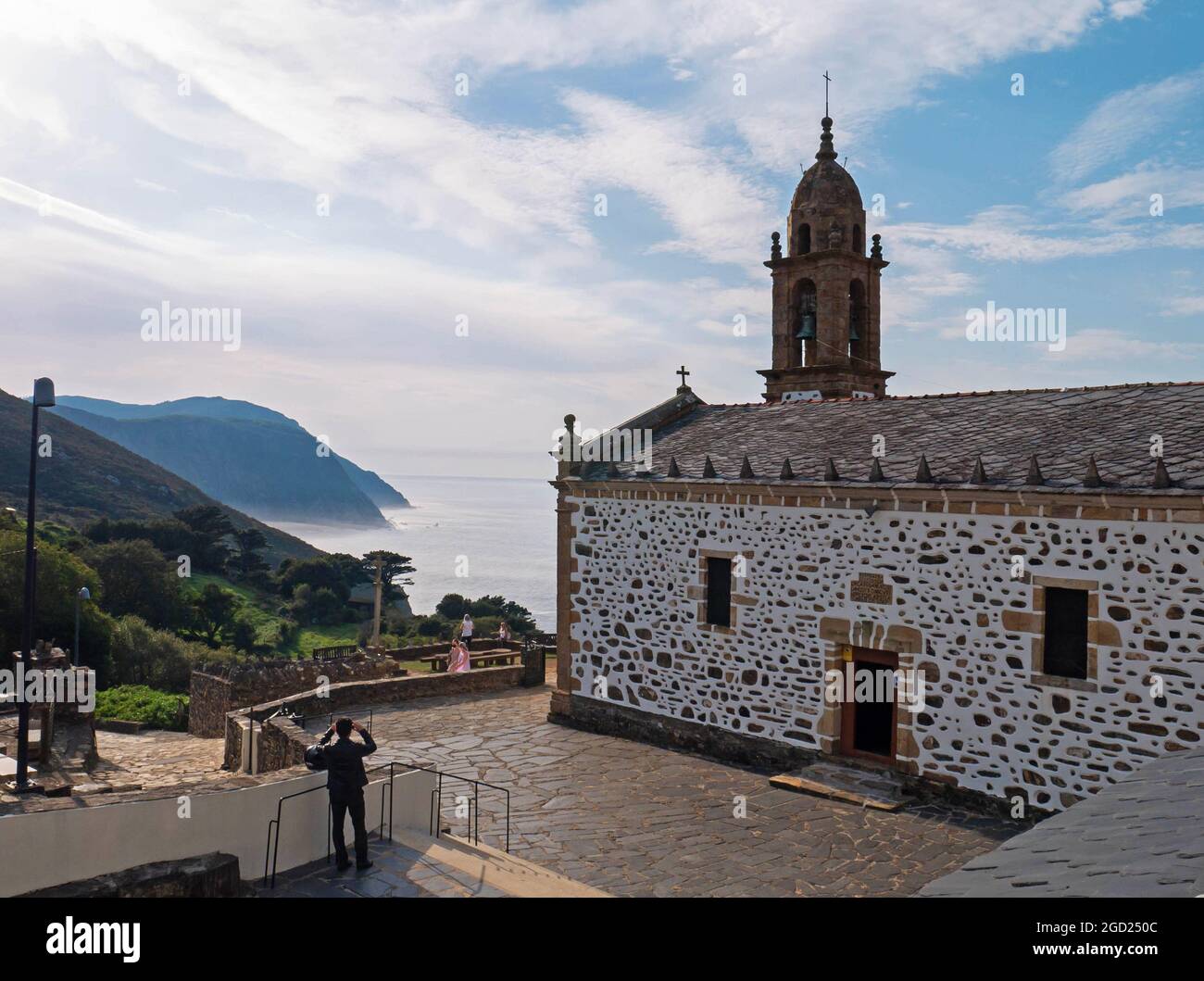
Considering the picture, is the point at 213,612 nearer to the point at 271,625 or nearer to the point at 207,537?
the point at 271,625

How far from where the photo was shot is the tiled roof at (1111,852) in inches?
141

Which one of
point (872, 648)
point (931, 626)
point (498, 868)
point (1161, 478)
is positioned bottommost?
point (498, 868)

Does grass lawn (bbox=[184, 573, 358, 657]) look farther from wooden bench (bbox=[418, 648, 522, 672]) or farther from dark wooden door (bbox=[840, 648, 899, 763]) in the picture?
dark wooden door (bbox=[840, 648, 899, 763])

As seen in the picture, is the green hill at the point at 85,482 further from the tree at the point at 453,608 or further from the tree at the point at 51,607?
the tree at the point at 453,608

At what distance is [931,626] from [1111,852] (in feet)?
29.6

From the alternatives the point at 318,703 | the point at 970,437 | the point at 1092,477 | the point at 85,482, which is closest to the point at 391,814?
the point at 1092,477

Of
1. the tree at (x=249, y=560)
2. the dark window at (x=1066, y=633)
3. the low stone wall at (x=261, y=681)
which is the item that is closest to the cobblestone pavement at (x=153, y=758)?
the low stone wall at (x=261, y=681)

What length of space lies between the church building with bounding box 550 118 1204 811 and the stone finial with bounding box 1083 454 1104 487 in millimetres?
50

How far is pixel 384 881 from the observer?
8.30 metres

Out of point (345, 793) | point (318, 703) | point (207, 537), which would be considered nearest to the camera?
point (345, 793)

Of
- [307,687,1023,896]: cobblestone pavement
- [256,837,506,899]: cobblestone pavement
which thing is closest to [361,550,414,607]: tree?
[307,687,1023,896]: cobblestone pavement
